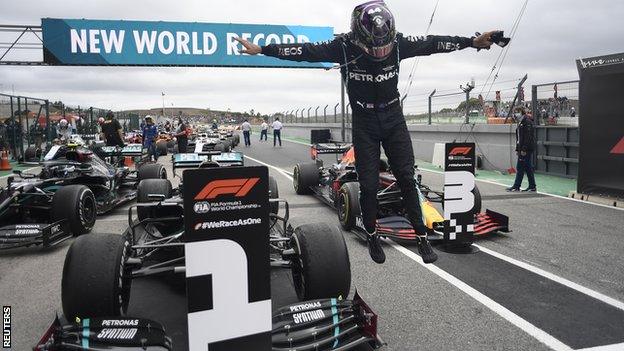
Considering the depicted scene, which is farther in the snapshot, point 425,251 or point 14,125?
point 14,125

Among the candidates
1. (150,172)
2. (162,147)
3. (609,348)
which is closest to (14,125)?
(162,147)

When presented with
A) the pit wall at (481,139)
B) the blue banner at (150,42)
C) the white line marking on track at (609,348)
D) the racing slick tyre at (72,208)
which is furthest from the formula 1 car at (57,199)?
the blue banner at (150,42)

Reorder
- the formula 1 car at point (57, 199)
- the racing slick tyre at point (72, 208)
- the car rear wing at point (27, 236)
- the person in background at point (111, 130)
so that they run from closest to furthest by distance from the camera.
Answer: the car rear wing at point (27, 236)
the formula 1 car at point (57, 199)
the racing slick tyre at point (72, 208)
the person in background at point (111, 130)

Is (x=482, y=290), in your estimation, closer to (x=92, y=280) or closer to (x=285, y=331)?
(x=285, y=331)

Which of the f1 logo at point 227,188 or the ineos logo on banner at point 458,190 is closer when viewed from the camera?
the f1 logo at point 227,188

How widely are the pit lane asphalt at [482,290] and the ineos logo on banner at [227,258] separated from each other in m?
1.24

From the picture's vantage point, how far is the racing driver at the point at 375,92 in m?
3.57

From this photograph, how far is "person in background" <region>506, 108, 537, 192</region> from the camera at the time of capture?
10.0 meters

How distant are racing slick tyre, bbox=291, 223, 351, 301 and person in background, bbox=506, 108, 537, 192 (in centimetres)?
784

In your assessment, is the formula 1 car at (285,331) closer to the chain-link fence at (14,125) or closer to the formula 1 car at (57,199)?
the formula 1 car at (57,199)

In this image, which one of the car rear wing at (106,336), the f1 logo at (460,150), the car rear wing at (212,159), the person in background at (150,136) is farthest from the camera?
the person in background at (150,136)

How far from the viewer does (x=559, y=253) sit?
5.45m

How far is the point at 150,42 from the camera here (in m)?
19.3

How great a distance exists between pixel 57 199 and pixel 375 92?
15.7 ft
